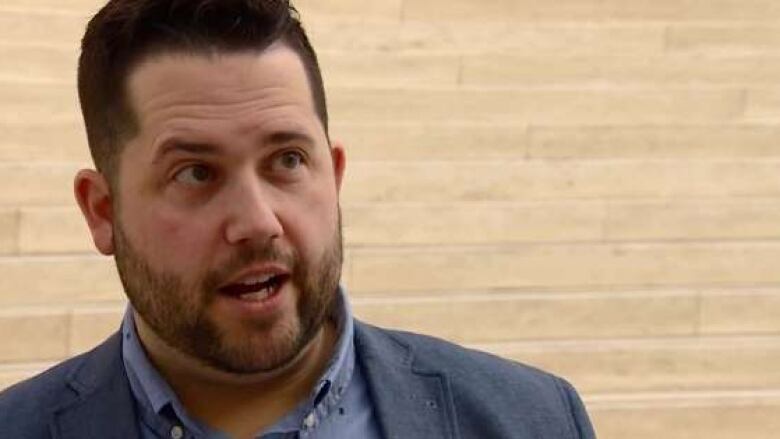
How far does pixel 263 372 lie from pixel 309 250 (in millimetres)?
78

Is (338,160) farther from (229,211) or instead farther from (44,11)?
(44,11)

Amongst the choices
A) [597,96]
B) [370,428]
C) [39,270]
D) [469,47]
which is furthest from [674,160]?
[370,428]

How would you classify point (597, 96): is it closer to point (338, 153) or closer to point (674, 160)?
point (674, 160)

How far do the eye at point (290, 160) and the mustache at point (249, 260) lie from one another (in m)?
0.05

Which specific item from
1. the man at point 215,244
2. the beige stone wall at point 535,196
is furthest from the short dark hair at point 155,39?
the beige stone wall at point 535,196

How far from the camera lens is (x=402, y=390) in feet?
3.45

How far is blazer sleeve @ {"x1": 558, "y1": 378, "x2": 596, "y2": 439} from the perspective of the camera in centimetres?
107

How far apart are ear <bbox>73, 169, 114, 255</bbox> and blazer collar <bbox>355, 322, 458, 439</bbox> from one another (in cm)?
19

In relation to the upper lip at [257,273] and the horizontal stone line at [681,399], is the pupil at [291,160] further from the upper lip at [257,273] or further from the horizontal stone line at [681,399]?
the horizontal stone line at [681,399]

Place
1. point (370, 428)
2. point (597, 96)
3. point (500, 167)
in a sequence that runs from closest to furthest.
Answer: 1. point (370, 428)
2. point (500, 167)
3. point (597, 96)

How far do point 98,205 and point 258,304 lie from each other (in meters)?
0.15

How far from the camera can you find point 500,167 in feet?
11.9

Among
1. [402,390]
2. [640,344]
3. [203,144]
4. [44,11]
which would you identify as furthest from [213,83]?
[44,11]

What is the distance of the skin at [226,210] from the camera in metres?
0.91
